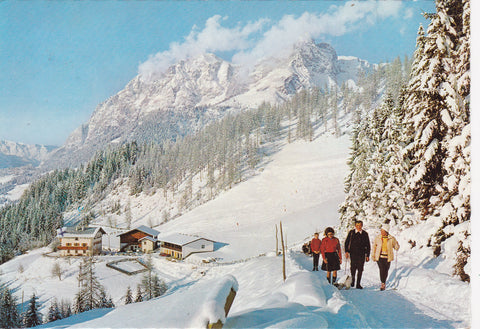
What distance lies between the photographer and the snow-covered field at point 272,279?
317cm

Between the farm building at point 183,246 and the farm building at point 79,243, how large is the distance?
6.43 m

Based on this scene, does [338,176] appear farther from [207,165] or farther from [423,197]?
[207,165]

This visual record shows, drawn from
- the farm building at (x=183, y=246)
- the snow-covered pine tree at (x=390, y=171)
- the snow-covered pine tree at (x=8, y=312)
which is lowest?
the snow-covered pine tree at (x=8, y=312)

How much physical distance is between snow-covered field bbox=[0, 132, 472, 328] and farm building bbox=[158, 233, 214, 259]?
962mm

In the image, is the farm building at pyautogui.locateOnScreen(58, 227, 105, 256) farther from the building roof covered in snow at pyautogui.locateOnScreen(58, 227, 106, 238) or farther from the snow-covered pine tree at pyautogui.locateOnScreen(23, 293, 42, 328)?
the snow-covered pine tree at pyautogui.locateOnScreen(23, 293, 42, 328)

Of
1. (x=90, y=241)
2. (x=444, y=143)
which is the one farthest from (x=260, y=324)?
(x=90, y=241)

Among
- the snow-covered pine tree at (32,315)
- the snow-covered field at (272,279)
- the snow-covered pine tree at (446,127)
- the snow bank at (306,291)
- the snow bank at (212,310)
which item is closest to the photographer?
the snow bank at (212,310)

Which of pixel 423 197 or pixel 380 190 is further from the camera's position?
pixel 380 190

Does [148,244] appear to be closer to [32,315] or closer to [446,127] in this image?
[32,315]

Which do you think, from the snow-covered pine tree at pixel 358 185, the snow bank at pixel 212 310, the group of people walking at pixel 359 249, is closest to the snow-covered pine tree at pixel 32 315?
the group of people walking at pixel 359 249

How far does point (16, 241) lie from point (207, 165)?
53.0 meters

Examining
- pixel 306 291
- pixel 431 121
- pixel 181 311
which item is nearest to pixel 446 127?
pixel 431 121

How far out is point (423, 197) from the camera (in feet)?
26.8

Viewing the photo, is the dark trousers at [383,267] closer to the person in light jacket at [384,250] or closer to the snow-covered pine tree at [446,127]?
the person in light jacket at [384,250]
